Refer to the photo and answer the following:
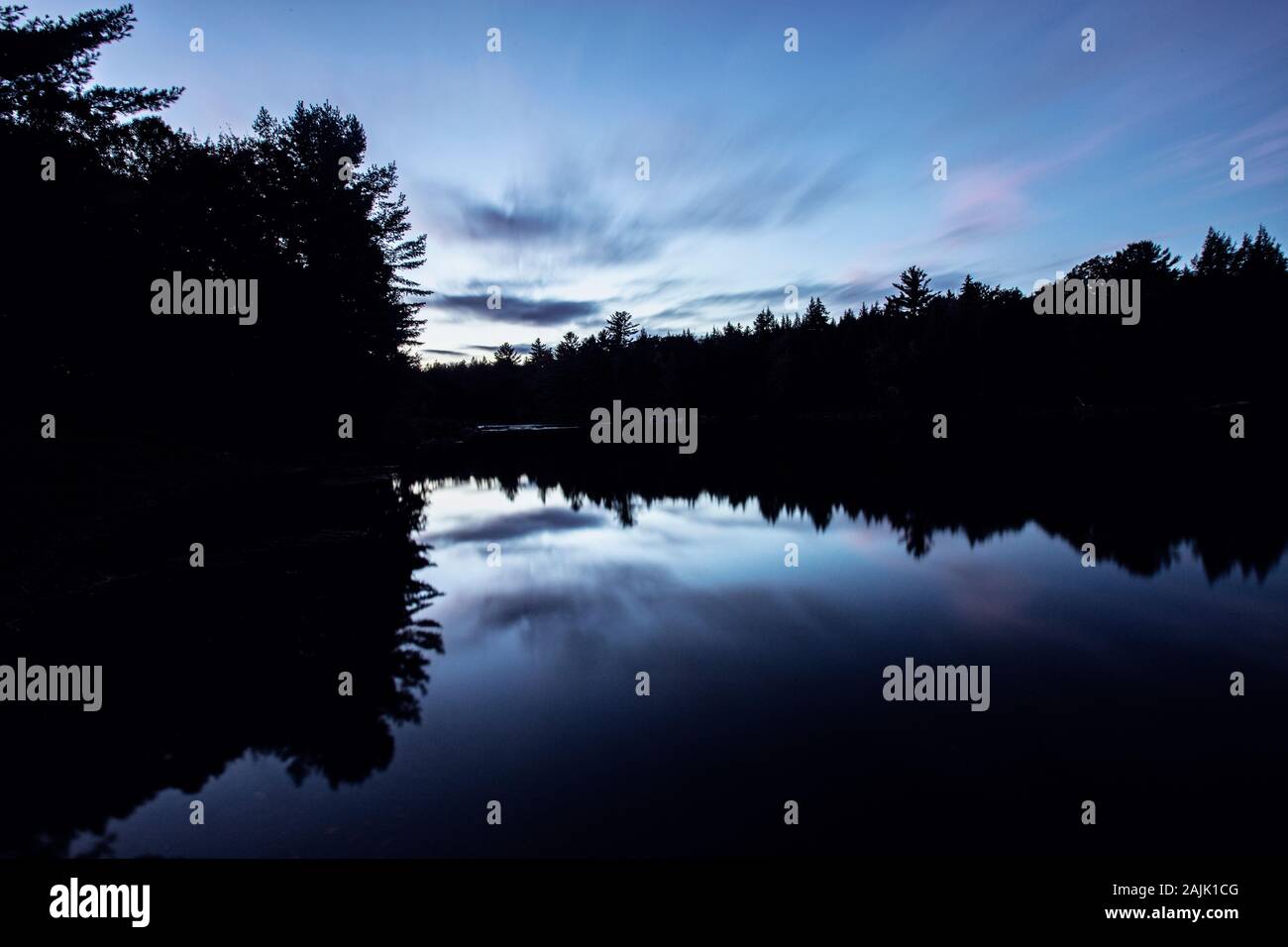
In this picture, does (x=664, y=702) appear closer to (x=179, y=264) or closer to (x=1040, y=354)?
(x=179, y=264)

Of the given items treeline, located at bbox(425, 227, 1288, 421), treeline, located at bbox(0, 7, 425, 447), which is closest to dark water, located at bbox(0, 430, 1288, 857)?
treeline, located at bbox(0, 7, 425, 447)

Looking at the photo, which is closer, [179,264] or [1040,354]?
[179,264]

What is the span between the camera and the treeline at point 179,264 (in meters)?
23.8

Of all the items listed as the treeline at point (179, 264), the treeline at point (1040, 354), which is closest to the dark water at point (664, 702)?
the treeline at point (179, 264)

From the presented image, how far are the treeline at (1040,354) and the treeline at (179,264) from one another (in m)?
82.1

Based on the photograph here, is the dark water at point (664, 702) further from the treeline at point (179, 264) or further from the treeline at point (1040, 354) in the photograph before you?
the treeline at point (1040, 354)

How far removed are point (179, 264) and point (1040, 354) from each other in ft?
362

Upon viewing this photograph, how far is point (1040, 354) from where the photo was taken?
94.1 m

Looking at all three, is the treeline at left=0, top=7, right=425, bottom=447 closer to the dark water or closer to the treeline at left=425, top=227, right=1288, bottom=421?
the dark water

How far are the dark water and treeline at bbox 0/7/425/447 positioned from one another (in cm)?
1738

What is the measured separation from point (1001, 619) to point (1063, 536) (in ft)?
27.9

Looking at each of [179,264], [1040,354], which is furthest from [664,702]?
[1040,354]

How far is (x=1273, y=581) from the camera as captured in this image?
12711 mm
